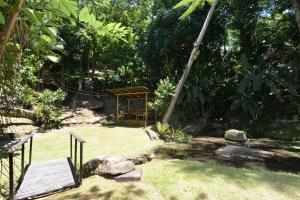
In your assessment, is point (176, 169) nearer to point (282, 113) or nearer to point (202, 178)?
point (202, 178)

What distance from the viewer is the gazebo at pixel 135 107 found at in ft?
51.4

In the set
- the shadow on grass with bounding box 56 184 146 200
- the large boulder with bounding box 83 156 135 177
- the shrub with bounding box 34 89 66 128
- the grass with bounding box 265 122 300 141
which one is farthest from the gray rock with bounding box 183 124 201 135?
the shadow on grass with bounding box 56 184 146 200

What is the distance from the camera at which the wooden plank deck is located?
14.2ft

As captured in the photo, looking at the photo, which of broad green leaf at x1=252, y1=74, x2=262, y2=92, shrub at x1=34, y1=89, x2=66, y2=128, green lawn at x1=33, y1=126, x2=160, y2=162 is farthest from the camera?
broad green leaf at x1=252, y1=74, x2=262, y2=92

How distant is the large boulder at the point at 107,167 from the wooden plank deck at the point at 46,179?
1.06 ft

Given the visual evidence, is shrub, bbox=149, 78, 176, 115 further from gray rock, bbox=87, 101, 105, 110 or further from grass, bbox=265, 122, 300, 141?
grass, bbox=265, 122, 300, 141

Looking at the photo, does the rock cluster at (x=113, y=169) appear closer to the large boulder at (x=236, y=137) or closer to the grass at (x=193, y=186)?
the grass at (x=193, y=186)

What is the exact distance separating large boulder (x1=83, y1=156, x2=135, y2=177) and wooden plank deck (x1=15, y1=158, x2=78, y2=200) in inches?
12.8

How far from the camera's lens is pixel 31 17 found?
→ 956mm

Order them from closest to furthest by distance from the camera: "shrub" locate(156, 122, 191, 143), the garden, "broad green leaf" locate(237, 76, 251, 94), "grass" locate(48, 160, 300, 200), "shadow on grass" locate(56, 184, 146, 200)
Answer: "shadow on grass" locate(56, 184, 146, 200) → "grass" locate(48, 160, 300, 200) → the garden → "shrub" locate(156, 122, 191, 143) → "broad green leaf" locate(237, 76, 251, 94)

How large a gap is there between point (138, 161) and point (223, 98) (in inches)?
431

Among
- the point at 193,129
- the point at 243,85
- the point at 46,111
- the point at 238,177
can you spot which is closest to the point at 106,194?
the point at 238,177

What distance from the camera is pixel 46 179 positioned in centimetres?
492

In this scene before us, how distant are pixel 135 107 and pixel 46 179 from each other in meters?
12.4
